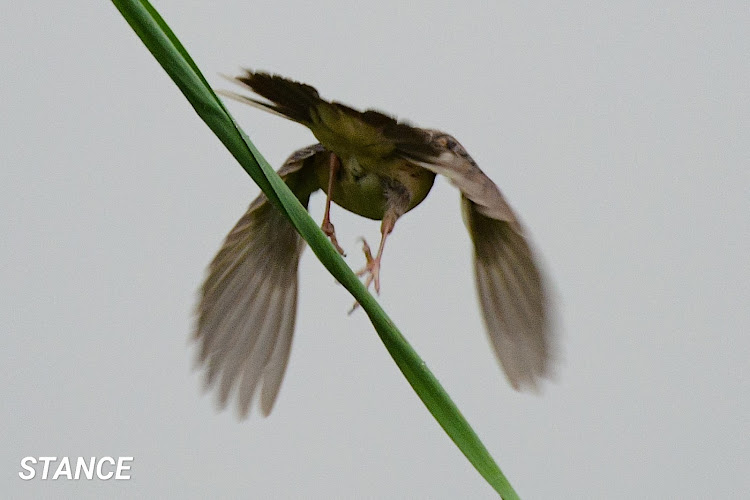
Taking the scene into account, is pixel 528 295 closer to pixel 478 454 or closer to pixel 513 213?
pixel 513 213

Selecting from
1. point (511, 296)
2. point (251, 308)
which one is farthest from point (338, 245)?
A: point (251, 308)

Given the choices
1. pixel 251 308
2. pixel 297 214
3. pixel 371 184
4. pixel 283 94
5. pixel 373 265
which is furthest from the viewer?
pixel 251 308

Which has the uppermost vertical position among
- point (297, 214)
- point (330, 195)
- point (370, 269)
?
point (330, 195)

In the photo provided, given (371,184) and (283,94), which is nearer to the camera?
(283,94)

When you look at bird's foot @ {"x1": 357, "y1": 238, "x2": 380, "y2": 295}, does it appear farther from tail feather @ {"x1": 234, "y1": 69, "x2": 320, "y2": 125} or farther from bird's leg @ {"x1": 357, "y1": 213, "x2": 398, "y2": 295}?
tail feather @ {"x1": 234, "y1": 69, "x2": 320, "y2": 125}

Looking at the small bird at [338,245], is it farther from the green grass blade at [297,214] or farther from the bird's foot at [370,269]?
the green grass blade at [297,214]

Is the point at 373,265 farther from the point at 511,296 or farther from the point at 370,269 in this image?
the point at 511,296

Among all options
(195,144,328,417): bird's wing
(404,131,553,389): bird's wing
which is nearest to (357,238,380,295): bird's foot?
(404,131,553,389): bird's wing
